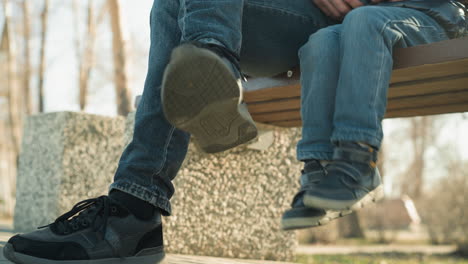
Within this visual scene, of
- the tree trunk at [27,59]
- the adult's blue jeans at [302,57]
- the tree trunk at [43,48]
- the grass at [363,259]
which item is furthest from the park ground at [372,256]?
the tree trunk at [27,59]

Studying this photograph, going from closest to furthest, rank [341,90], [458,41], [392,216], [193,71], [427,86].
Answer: [193,71] < [341,90] < [458,41] < [427,86] < [392,216]

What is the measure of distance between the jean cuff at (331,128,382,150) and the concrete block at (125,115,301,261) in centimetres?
143

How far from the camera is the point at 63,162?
3.34 m

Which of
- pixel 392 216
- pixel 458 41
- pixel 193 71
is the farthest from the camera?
pixel 392 216

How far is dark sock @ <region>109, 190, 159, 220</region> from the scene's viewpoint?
4.82 ft

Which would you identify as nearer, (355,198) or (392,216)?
(355,198)

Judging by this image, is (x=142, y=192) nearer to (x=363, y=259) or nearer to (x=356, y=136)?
(x=356, y=136)

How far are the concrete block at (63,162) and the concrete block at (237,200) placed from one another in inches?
33.9

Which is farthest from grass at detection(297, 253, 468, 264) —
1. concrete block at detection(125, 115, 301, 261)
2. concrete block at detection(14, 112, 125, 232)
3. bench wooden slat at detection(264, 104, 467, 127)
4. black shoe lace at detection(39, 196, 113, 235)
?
black shoe lace at detection(39, 196, 113, 235)

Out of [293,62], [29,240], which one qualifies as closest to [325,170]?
[293,62]

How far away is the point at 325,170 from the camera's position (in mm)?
1250

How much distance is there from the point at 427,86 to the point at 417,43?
11.4 inches

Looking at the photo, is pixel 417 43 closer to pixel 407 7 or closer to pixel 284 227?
pixel 407 7

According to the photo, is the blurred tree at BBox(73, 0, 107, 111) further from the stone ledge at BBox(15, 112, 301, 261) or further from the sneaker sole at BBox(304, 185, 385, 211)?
the sneaker sole at BBox(304, 185, 385, 211)
